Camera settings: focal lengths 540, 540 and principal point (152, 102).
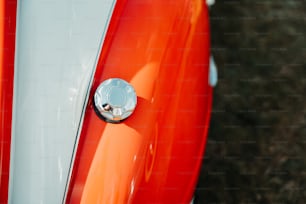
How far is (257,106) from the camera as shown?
2293mm

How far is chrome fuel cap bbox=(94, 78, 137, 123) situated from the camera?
1.26 m

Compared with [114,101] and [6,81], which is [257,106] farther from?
[6,81]

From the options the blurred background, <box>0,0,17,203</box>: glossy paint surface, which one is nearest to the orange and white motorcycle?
<box>0,0,17,203</box>: glossy paint surface

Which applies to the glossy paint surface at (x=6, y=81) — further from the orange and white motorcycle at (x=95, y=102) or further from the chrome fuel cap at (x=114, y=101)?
the chrome fuel cap at (x=114, y=101)

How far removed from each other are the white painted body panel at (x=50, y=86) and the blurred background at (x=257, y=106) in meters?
0.95

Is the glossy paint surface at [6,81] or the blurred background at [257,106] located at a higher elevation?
the glossy paint surface at [6,81]

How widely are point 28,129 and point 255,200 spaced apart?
3.73ft

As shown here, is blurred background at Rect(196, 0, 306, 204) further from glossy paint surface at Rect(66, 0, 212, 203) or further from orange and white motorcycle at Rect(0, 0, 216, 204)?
orange and white motorcycle at Rect(0, 0, 216, 204)

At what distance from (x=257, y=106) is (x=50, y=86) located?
1.20 metres

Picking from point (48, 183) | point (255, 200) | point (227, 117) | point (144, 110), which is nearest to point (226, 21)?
point (227, 117)

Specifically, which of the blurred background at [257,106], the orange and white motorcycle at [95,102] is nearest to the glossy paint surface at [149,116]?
the orange and white motorcycle at [95,102]

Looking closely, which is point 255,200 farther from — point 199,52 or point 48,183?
point 48,183

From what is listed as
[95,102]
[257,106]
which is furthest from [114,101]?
[257,106]

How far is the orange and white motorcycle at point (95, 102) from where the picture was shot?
124cm
